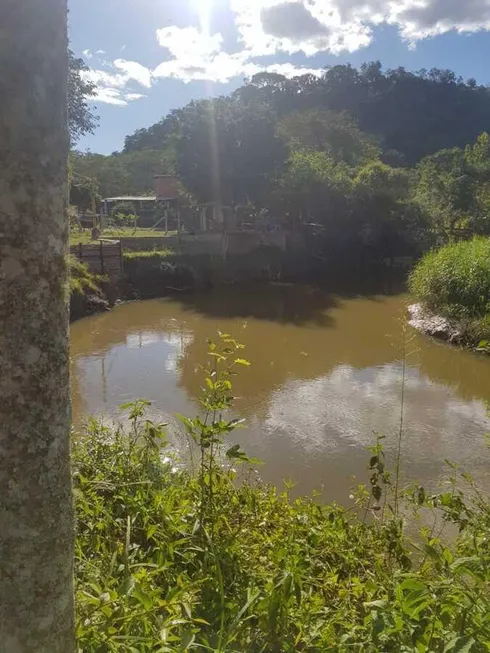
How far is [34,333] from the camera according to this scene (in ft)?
3.73

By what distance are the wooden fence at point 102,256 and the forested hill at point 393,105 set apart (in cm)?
2410

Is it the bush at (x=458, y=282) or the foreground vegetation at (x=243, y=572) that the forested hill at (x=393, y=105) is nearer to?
the bush at (x=458, y=282)

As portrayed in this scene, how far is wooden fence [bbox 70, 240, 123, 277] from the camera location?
14.5 metres

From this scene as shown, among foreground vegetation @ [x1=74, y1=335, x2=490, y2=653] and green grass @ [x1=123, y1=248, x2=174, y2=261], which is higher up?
green grass @ [x1=123, y1=248, x2=174, y2=261]

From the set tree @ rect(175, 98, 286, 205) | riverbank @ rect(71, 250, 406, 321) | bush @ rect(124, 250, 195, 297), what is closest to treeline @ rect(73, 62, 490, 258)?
tree @ rect(175, 98, 286, 205)

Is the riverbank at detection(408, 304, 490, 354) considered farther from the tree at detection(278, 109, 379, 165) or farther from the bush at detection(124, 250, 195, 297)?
the tree at detection(278, 109, 379, 165)

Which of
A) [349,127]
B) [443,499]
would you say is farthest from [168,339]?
[349,127]

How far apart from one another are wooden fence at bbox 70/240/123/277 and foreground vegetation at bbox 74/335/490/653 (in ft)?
39.4

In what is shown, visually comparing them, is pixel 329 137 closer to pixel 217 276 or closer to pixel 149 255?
pixel 217 276

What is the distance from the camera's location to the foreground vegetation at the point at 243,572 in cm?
159

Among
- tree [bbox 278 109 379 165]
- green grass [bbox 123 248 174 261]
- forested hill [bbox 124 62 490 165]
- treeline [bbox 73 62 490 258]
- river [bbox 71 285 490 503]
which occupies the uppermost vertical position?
forested hill [bbox 124 62 490 165]

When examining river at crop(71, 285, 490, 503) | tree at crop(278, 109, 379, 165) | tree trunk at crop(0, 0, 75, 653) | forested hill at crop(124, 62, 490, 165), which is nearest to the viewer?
tree trunk at crop(0, 0, 75, 653)

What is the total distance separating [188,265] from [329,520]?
15.2m

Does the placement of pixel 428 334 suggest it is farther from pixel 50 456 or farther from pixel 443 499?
pixel 50 456
